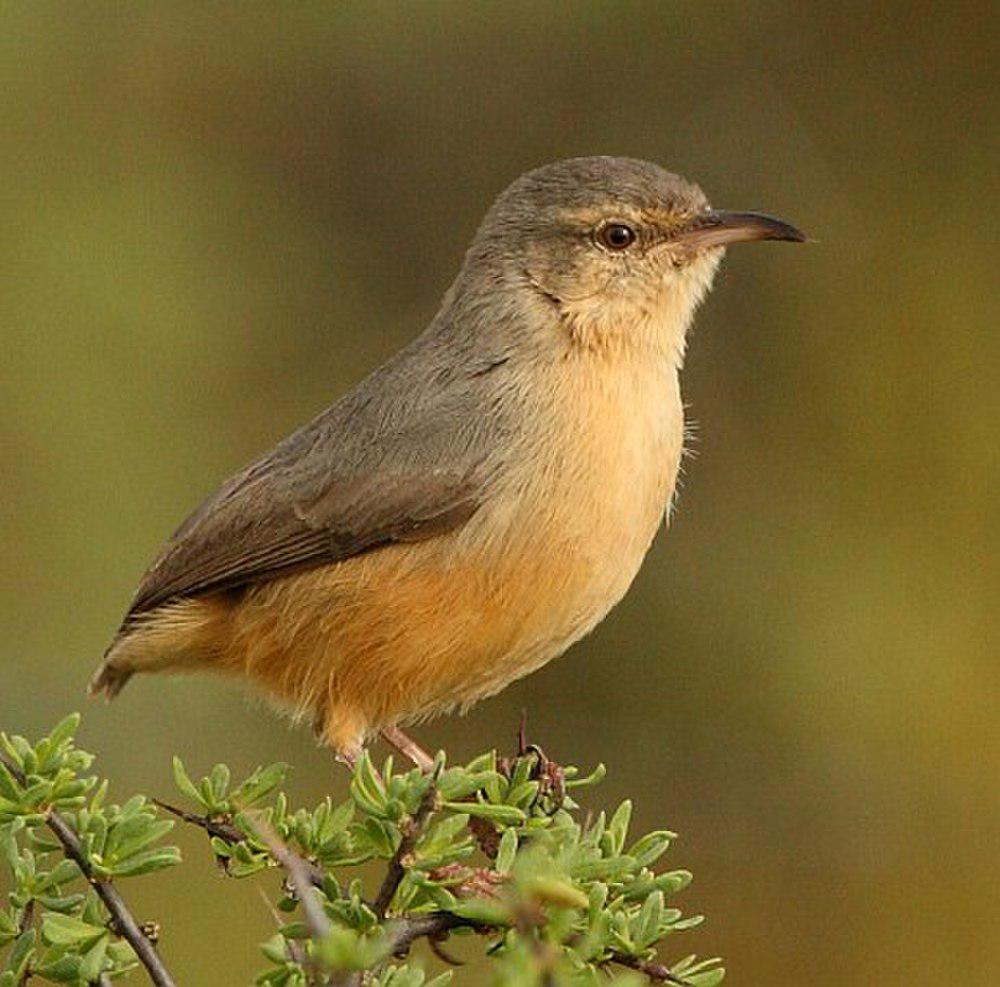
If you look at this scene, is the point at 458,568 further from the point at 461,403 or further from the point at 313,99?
the point at 313,99

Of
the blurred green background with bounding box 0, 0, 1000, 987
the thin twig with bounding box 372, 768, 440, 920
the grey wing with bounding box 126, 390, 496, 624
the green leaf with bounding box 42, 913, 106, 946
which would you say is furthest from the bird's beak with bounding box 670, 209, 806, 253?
the green leaf with bounding box 42, 913, 106, 946

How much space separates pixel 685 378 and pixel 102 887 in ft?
12.6

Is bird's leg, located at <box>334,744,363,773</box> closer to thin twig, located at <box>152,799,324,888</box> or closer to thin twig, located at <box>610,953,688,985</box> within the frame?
thin twig, located at <box>152,799,324,888</box>

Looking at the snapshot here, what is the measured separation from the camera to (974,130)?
6.62 metres

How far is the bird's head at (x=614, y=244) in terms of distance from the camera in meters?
5.23

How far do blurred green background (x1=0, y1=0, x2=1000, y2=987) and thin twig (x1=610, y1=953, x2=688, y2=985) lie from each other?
2719mm

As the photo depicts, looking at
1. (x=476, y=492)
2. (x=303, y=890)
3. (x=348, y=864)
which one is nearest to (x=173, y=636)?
(x=476, y=492)

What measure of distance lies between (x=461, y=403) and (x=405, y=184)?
178 cm

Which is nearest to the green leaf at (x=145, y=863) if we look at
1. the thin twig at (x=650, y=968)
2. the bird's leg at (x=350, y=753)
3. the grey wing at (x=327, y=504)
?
the thin twig at (x=650, y=968)

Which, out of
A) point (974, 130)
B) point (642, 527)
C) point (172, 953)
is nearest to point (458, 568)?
point (642, 527)

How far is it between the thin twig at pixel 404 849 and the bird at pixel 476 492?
5.73 ft

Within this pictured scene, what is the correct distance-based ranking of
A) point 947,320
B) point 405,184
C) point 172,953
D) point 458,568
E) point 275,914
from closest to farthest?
point 275,914
point 458,568
point 172,953
point 947,320
point 405,184

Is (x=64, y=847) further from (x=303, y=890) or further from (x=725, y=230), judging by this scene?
(x=725, y=230)

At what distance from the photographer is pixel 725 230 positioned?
534 cm
